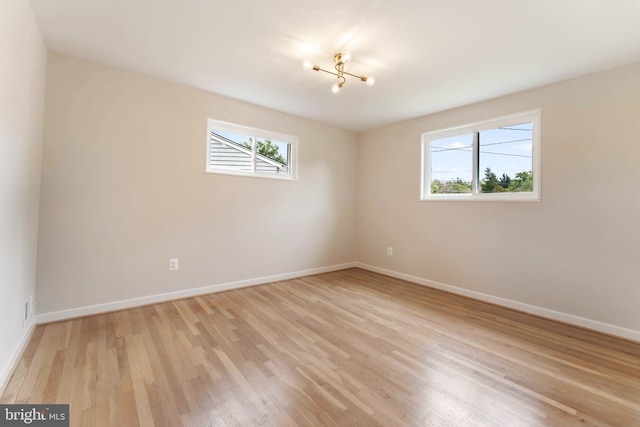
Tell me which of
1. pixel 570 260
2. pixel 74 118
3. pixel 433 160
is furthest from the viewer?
pixel 433 160

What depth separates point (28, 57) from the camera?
1896 millimetres

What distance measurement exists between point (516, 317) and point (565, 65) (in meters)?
2.48

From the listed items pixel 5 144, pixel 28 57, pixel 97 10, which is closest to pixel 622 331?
pixel 5 144

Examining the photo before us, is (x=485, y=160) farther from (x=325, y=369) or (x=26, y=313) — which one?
(x=26, y=313)

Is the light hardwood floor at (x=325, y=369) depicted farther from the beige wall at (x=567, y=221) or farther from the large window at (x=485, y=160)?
the large window at (x=485, y=160)

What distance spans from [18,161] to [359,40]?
2619 millimetres

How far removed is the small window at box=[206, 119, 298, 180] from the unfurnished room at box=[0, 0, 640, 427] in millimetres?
32

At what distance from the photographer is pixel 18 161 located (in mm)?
1780

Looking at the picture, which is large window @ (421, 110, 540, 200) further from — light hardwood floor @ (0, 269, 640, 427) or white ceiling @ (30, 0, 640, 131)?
light hardwood floor @ (0, 269, 640, 427)

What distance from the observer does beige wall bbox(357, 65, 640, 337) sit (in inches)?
94.3

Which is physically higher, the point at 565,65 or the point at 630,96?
the point at 565,65

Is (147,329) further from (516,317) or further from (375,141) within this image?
(375,141)

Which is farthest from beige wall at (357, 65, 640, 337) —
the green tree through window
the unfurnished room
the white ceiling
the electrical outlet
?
the electrical outlet

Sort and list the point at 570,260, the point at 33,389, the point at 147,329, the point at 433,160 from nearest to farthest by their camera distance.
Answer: the point at 33,389, the point at 147,329, the point at 570,260, the point at 433,160
